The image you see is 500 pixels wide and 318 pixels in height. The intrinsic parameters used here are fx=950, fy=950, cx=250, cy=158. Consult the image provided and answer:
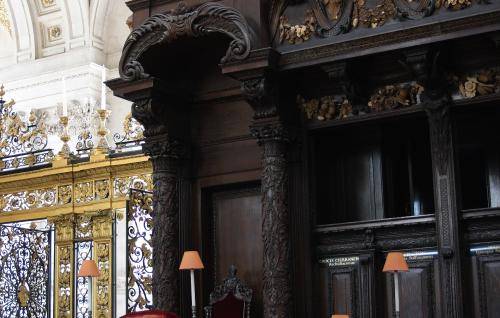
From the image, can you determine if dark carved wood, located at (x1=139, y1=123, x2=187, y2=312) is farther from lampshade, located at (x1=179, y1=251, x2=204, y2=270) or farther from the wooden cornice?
the wooden cornice

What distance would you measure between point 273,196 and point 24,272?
6.07 metres

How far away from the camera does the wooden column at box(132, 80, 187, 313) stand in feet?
32.6

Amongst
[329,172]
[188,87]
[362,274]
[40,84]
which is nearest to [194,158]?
[188,87]

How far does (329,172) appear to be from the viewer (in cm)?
1023

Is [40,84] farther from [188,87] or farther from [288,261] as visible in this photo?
[288,261]

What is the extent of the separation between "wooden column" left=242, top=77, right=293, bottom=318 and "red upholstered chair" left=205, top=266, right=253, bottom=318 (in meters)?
0.48

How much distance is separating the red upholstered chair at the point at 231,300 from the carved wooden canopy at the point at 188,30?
2.27 metres

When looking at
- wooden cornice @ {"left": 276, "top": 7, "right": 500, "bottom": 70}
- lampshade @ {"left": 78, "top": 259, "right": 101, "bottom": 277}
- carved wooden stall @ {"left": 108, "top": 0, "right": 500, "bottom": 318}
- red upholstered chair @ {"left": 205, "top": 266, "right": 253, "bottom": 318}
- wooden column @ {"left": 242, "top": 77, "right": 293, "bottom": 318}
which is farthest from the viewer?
lampshade @ {"left": 78, "top": 259, "right": 101, "bottom": 277}

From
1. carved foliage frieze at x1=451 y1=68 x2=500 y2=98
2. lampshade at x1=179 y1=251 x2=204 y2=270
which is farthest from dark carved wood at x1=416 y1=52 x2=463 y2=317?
lampshade at x1=179 y1=251 x2=204 y2=270

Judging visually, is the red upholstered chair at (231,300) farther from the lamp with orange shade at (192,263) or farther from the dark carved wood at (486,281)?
the dark carved wood at (486,281)

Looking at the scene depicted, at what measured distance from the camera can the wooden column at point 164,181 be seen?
9.94m

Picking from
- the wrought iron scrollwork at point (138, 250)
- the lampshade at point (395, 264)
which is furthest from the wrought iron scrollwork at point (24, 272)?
the lampshade at point (395, 264)

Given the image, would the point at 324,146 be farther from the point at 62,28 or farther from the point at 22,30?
the point at 22,30

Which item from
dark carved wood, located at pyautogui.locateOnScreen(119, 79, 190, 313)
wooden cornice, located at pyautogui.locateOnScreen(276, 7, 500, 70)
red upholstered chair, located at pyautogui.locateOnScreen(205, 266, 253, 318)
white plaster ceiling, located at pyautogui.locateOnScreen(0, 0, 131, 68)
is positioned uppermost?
white plaster ceiling, located at pyautogui.locateOnScreen(0, 0, 131, 68)
